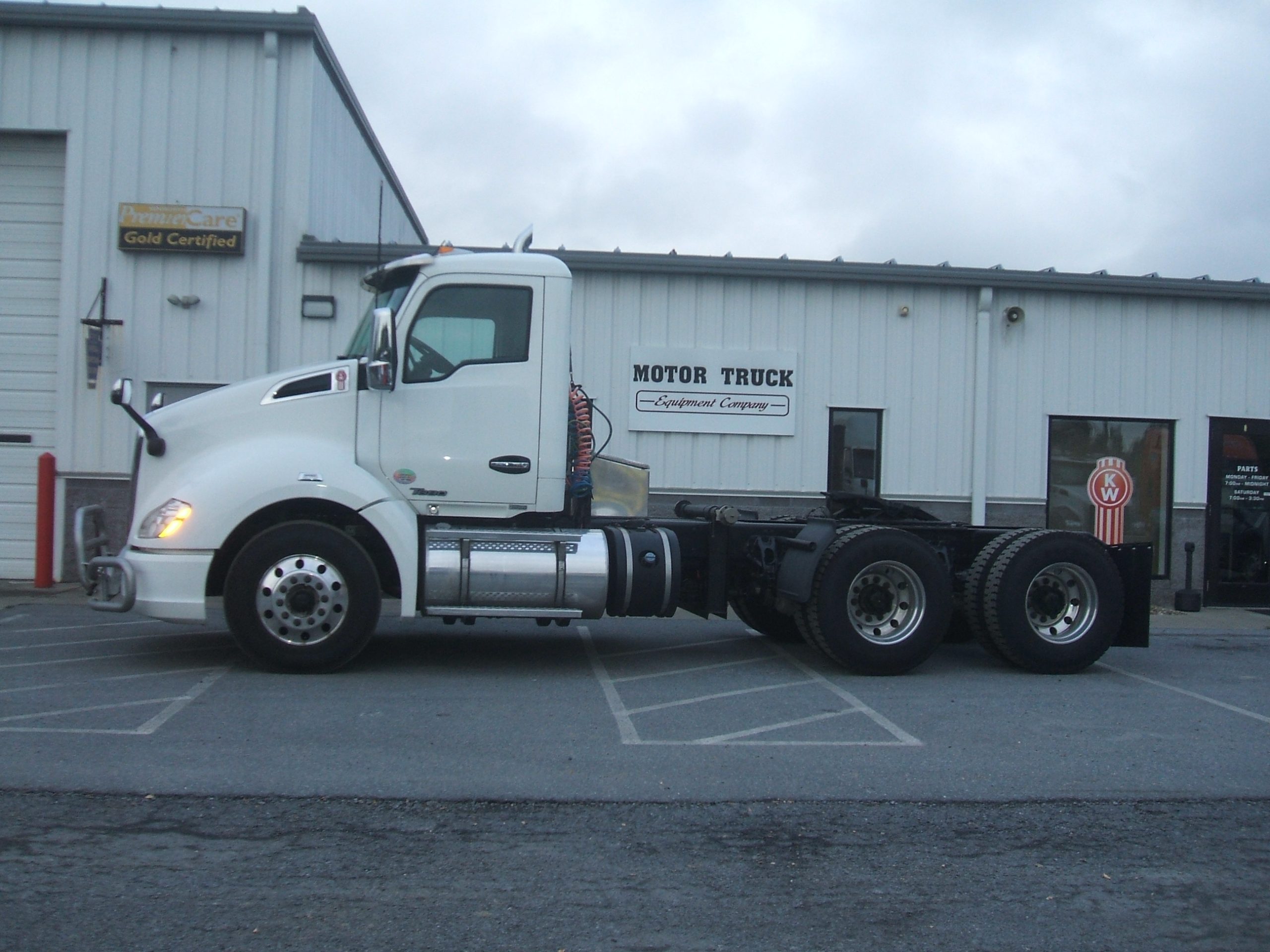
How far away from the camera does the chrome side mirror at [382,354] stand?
7.84 meters

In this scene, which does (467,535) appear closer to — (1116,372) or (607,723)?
(607,723)

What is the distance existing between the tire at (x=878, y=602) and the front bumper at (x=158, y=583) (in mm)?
4354

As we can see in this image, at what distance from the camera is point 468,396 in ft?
27.1

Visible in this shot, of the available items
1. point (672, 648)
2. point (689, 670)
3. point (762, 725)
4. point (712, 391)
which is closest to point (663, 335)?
point (712, 391)

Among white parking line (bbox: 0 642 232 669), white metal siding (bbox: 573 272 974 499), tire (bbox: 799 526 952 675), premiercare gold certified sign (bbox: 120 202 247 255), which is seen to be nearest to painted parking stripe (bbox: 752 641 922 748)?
tire (bbox: 799 526 952 675)

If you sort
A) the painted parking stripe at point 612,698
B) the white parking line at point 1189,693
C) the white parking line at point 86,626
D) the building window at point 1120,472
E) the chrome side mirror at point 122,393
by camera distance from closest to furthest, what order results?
the painted parking stripe at point 612,698 < the chrome side mirror at point 122,393 < the white parking line at point 1189,693 < the white parking line at point 86,626 < the building window at point 1120,472

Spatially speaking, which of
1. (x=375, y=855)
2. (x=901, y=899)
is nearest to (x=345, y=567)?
(x=375, y=855)

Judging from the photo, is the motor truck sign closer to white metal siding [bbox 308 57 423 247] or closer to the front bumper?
white metal siding [bbox 308 57 423 247]

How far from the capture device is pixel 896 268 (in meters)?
13.5

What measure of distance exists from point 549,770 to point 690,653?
3.98 m

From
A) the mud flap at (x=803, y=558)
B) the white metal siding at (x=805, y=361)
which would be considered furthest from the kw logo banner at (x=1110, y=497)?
the mud flap at (x=803, y=558)

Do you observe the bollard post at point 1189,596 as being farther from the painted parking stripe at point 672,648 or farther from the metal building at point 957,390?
the painted parking stripe at point 672,648

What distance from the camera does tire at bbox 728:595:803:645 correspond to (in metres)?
10.3

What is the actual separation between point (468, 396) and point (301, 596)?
6.00 ft
